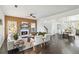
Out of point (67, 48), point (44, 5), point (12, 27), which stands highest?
point (44, 5)

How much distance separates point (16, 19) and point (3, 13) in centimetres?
27

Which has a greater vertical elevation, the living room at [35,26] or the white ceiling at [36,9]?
the white ceiling at [36,9]

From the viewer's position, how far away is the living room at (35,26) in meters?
2.07

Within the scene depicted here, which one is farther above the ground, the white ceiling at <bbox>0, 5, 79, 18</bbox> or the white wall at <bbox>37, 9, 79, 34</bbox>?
the white ceiling at <bbox>0, 5, 79, 18</bbox>

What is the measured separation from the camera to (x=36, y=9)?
2123 mm

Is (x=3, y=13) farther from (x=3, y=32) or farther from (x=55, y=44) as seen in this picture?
(x=55, y=44)

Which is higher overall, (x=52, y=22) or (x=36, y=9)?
(x=36, y=9)

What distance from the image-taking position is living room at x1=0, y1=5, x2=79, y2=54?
6.79 ft

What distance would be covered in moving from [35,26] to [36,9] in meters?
0.35

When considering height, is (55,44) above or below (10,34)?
below

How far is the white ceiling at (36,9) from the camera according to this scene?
205 cm

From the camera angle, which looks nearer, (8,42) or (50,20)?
(8,42)

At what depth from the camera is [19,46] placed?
2117mm
